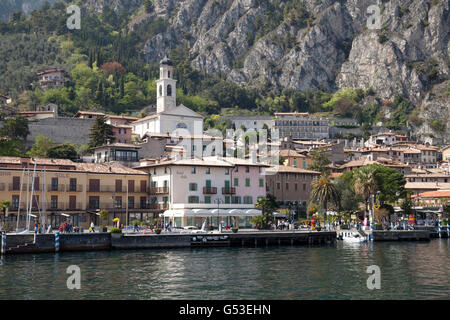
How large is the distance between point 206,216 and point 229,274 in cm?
3220

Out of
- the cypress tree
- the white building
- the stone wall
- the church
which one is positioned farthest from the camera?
the white building

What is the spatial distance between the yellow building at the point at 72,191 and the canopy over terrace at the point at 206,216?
457 centimetres

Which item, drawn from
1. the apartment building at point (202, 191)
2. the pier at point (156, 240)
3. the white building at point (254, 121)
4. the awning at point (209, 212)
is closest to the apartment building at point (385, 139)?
the white building at point (254, 121)

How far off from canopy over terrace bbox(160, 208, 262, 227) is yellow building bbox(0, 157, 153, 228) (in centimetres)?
457

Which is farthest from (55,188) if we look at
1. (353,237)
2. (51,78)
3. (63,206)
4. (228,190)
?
(51,78)

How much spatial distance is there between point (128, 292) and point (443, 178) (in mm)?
98207

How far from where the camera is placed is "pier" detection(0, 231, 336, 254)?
52438mm

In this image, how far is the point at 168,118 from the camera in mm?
131625

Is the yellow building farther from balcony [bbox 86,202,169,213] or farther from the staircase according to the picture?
the staircase

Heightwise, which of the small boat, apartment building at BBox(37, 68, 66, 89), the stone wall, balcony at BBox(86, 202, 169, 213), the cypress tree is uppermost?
apartment building at BBox(37, 68, 66, 89)

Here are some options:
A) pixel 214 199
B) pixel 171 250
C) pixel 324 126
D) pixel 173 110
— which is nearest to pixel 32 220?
pixel 171 250

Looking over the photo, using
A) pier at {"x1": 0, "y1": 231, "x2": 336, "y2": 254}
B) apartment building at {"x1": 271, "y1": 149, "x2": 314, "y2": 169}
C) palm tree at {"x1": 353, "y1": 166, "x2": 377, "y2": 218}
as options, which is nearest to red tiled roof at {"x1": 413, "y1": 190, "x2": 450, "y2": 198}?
palm tree at {"x1": 353, "y1": 166, "x2": 377, "y2": 218}

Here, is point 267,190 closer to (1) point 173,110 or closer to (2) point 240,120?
(1) point 173,110
